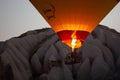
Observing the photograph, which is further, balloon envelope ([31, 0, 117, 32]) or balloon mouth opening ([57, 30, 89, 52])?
balloon mouth opening ([57, 30, 89, 52])

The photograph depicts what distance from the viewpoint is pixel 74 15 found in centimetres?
726

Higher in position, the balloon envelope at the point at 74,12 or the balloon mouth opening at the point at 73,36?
the balloon envelope at the point at 74,12

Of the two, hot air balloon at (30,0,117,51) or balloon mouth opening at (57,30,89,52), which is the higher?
hot air balloon at (30,0,117,51)

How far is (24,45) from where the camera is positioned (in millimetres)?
30734

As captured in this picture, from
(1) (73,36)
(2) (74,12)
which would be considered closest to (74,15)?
(2) (74,12)

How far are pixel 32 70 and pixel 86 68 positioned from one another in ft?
18.2

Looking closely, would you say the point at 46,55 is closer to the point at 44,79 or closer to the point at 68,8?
the point at 44,79

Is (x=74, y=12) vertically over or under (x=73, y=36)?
over

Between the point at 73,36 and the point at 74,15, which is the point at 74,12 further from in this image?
the point at 73,36

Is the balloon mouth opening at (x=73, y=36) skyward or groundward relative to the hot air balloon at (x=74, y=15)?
groundward

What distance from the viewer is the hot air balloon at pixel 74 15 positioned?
23.8 feet

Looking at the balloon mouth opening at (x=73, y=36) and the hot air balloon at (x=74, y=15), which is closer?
the hot air balloon at (x=74, y=15)

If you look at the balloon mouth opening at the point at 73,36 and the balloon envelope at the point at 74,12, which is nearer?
the balloon envelope at the point at 74,12

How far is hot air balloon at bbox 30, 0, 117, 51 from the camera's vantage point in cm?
724
